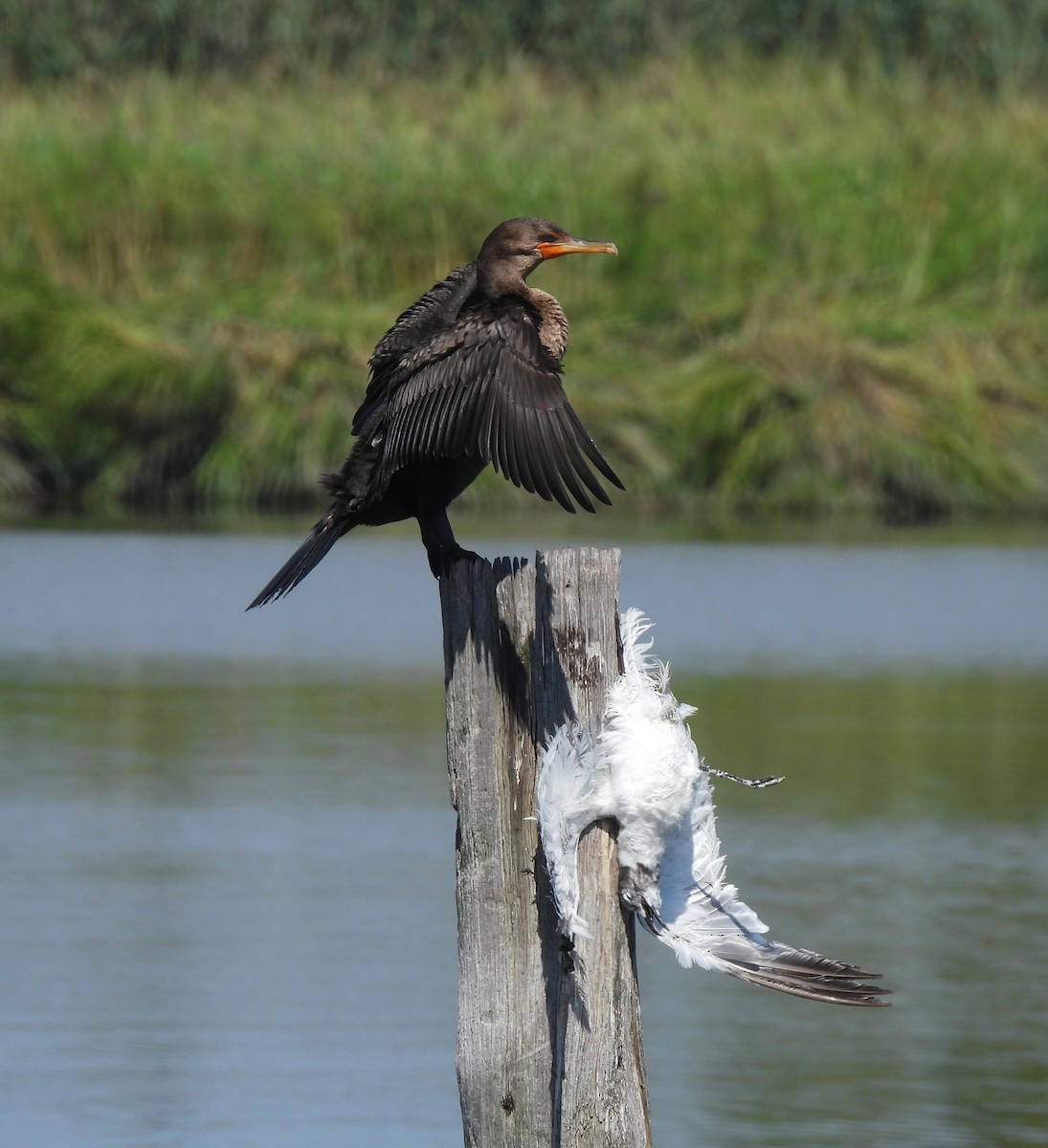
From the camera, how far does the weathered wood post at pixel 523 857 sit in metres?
3.14

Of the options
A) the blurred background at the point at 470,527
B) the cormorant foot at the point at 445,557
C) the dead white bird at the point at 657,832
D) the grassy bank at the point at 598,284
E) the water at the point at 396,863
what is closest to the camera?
the dead white bird at the point at 657,832

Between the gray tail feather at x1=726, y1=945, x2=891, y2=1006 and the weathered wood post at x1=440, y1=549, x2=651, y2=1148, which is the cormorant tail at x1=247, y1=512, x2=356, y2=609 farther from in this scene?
the gray tail feather at x1=726, y1=945, x2=891, y2=1006

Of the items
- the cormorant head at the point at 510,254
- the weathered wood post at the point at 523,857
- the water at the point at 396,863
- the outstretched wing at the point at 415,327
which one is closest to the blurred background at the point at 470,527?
the water at the point at 396,863

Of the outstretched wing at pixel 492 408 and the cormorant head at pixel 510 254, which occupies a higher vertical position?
the cormorant head at pixel 510 254

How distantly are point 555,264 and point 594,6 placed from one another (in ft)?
26.4

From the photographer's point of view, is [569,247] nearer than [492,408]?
No

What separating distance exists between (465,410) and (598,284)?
10831mm

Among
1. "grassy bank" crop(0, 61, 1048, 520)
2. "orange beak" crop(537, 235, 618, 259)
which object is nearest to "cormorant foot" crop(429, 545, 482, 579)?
"orange beak" crop(537, 235, 618, 259)

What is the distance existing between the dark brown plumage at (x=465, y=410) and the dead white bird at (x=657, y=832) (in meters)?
0.31

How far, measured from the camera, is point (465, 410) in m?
3.54

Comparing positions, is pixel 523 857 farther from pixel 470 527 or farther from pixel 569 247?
pixel 470 527

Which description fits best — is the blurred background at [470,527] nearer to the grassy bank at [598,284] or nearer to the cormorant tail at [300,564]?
the grassy bank at [598,284]

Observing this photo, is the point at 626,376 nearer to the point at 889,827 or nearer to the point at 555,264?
the point at 555,264

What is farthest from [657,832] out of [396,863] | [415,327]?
[396,863]
